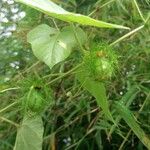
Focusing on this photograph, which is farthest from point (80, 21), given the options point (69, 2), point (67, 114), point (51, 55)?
point (69, 2)

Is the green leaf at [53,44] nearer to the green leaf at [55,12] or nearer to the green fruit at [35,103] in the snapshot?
the green fruit at [35,103]

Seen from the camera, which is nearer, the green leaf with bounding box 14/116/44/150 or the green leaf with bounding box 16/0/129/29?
the green leaf with bounding box 16/0/129/29

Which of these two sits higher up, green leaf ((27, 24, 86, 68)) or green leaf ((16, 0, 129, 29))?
green leaf ((16, 0, 129, 29))

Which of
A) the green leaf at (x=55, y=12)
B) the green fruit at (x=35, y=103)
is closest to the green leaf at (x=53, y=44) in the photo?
the green fruit at (x=35, y=103)

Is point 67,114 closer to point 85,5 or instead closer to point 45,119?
point 45,119

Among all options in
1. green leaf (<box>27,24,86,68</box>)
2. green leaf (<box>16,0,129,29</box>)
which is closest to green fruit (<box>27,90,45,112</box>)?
green leaf (<box>27,24,86,68</box>)

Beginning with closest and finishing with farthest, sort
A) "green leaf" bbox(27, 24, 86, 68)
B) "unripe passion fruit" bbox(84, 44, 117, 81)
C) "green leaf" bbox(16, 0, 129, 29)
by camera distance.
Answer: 1. "green leaf" bbox(16, 0, 129, 29)
2. "unripe passion fruit" bbox(84, 44, 117, 81)
3. "green leaf" bbox(27, 24, 86, 68)

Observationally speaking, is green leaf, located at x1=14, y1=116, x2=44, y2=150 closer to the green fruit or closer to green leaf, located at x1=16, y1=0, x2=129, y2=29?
the green fruit
